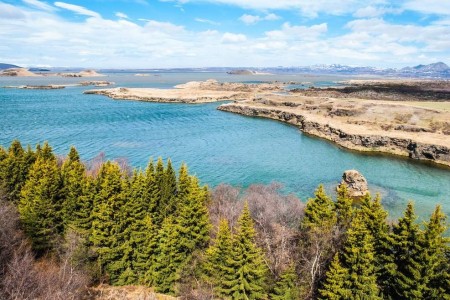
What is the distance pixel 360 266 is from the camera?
25.4 meters

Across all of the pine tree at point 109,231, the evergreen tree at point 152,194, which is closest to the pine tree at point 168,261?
the pine tree at point 109,231

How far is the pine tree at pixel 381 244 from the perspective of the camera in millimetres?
26578

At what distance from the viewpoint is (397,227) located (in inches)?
1074

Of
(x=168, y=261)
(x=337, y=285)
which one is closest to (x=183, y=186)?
(x=168, y=261)

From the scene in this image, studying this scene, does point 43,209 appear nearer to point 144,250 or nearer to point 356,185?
point 144,250

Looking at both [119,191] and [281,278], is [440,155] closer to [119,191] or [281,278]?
[281,278]

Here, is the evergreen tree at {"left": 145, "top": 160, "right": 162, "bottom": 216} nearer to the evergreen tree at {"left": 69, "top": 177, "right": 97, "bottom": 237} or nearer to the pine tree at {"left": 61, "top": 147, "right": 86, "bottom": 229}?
the evergreen tree at {"left": 69, "top": 177, "right": 97, "bottom": 237}

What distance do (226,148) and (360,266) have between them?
5726 cm

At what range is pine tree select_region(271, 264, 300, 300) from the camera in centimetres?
2742

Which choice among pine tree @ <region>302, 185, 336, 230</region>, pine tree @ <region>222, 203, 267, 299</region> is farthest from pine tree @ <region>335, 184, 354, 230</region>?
pine tree @ <region>222, 203, 267, 299</region>

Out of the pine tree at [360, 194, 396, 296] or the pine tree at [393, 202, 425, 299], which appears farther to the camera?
the pine tree at [360, 194, 396, 296]

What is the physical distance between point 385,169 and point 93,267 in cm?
5643

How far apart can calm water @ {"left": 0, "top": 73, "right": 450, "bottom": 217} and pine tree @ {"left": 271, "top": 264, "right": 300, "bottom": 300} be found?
25.5 m

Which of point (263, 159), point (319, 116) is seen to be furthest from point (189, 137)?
point (319, 116)
